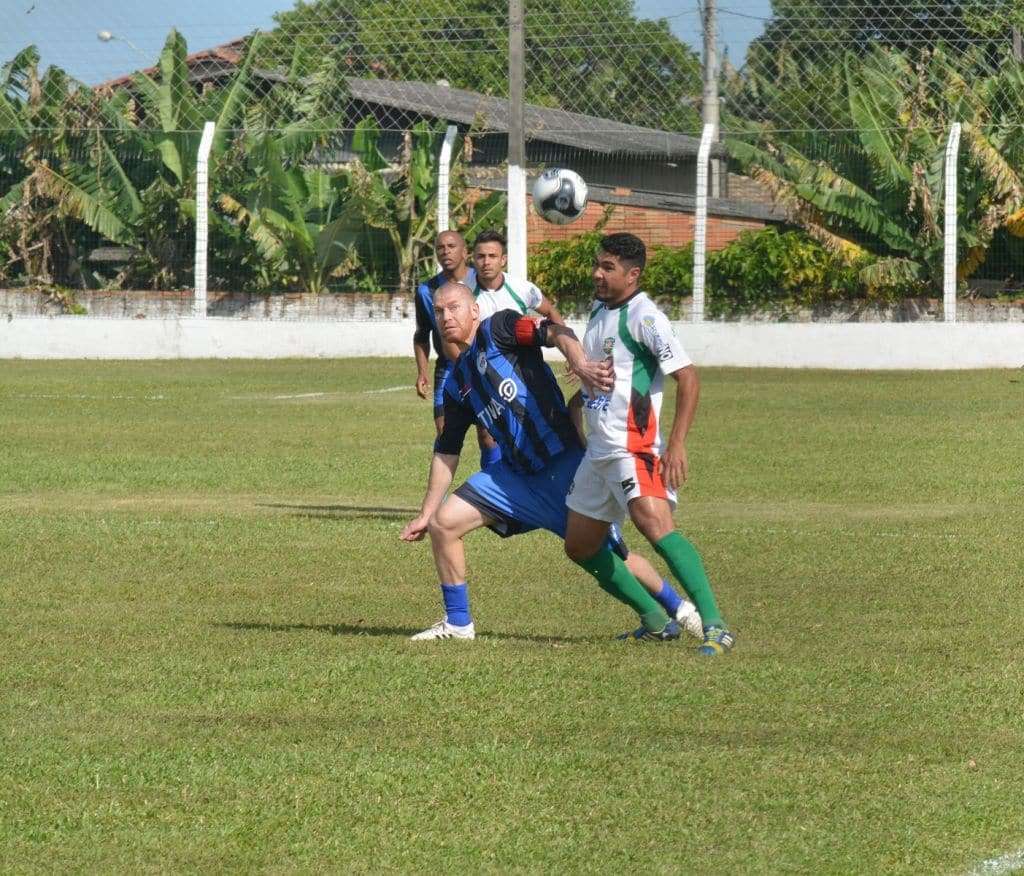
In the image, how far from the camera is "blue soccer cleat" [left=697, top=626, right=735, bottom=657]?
7.31 m

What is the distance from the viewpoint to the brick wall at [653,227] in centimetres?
3082

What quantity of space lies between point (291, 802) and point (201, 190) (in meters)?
25.0

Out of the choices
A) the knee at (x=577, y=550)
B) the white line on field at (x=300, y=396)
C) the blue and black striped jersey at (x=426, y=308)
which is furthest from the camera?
the white line on field at (x=300, y=396)

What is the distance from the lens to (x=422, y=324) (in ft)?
40.4

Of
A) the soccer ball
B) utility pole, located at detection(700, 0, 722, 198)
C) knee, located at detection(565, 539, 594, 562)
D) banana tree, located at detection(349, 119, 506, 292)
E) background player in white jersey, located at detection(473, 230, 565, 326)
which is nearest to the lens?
knee, located at detection(565, 539, 594, 562)

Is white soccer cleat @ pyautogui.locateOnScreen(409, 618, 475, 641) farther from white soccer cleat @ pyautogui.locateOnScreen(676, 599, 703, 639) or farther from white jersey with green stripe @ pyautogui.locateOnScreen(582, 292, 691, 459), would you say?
white jersey with green stripe @ pyautogui.locateOnScreen(582, 292, 691, 459)

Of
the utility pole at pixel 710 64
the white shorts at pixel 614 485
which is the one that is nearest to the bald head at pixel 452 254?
the white shorts at pixel 614 485

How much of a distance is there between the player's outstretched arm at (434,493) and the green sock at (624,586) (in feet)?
2.25

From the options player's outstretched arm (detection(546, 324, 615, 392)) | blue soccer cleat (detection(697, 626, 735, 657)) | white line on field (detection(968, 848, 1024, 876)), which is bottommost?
Answer: blue soccer cleat (detection(697, 626, 735, 657))

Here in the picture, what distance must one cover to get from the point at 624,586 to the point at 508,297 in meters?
3.83

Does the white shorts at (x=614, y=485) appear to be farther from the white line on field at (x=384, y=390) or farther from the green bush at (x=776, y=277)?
the green bush at (x=776, y=277)

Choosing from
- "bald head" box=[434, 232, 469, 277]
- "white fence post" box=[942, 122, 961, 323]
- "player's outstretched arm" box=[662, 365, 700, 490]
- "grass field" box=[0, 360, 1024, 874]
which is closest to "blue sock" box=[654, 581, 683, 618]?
"grass field" box=[0, 360, 1024, 874]

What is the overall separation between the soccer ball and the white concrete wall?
1427cm

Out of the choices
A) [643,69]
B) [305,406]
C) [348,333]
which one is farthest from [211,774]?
[643,69]
